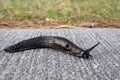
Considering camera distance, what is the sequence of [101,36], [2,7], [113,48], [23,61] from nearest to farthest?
[23,61] → [113,48] → [101,36] → [2,7]

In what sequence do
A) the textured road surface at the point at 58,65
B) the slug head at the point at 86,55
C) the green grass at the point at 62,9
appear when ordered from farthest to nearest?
the green grass at the point at 62,9
the slug head at the point at 86,55
the textured road surface at the point at 58,65

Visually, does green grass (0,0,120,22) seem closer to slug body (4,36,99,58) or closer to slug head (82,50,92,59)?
slug body (4,36,99,58)

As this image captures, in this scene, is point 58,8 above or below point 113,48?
below

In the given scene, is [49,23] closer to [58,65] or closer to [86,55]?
[86,55]

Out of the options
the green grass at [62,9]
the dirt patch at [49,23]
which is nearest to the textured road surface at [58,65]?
the dirt patch at [49,23]

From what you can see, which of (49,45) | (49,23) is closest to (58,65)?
(49,45)

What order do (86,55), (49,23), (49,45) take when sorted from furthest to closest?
(49,23), (49,45), (86,55)

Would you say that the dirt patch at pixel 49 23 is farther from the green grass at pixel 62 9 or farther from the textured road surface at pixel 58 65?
the textured road surface at pixel 58 65

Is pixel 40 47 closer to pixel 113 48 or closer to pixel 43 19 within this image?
pixel 113 48

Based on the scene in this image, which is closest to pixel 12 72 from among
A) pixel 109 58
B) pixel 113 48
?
pixel 109 58
